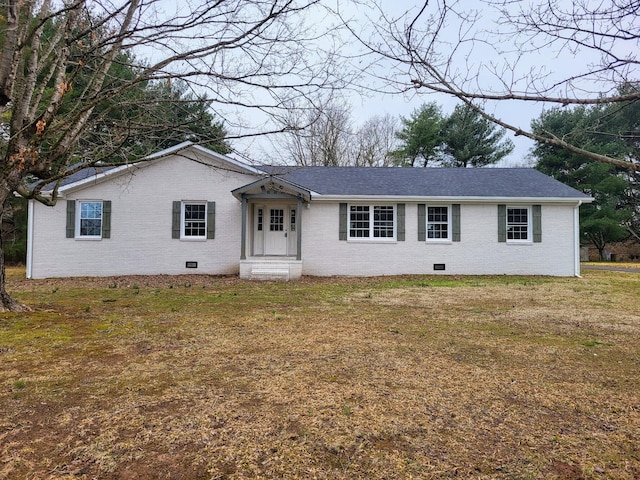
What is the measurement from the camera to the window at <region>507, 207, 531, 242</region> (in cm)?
1323

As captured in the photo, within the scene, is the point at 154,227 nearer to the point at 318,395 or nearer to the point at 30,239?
the point at 30,239

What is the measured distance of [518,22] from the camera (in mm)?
3219

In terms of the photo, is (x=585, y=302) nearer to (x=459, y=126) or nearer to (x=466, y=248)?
(x=466, y=248)

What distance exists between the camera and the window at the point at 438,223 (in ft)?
43.7

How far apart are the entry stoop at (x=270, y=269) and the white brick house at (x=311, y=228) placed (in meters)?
0.67

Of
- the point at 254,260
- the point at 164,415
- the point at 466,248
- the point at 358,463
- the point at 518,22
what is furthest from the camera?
the point at 466,248

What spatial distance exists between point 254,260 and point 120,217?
4.99m

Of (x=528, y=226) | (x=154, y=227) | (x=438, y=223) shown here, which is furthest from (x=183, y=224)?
(x=528, y=226)

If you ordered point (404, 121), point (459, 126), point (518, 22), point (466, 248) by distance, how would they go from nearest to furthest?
point (518, 22), point (466, 248), point (459, 126), point (404, 121)

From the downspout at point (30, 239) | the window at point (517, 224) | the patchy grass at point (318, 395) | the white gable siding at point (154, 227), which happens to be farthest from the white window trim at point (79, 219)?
the window at point (517, 224)

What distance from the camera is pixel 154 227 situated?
12984mm

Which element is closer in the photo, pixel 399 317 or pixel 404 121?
pixel 399 317

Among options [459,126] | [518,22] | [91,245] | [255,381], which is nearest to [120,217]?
[91,245]

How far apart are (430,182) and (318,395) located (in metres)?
12.4
